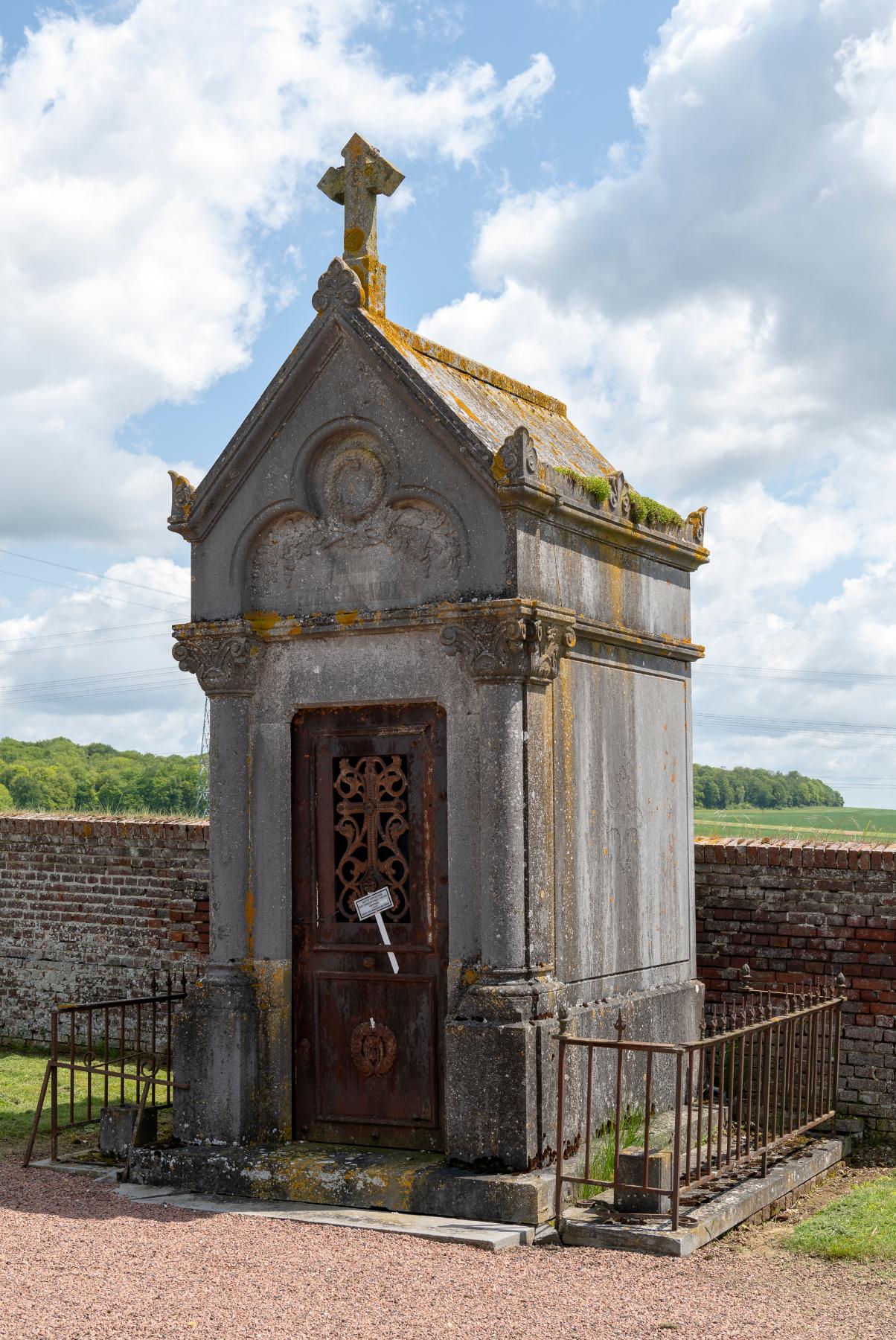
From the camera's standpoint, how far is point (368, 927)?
7.48 meters

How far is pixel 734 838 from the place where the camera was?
32.0ft

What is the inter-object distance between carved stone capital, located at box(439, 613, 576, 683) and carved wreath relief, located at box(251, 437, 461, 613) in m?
0.32

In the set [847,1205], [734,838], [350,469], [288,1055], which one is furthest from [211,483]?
[847,1205]

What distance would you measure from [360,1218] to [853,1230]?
234cm

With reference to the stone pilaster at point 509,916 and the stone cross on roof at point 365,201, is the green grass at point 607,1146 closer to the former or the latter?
the stone pilaster at point 509,916

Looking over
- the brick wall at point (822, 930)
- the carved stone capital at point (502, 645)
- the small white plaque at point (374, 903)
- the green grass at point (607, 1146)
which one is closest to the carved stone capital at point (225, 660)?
the carved stone capital at point (502, 645)

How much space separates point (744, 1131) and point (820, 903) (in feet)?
5.22

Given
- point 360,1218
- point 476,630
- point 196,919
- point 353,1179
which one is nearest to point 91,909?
point 196,919

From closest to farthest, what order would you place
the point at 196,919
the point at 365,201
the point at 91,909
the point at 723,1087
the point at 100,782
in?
the point at 723,1087 → the point at 365,201 → the point at 196,919 → the point at 91,909 → the point at 100,782

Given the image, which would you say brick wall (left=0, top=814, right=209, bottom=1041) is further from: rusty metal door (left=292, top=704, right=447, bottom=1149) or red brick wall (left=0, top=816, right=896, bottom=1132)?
rusty metal door (left=292, top=704, right=447, bottom=1149)

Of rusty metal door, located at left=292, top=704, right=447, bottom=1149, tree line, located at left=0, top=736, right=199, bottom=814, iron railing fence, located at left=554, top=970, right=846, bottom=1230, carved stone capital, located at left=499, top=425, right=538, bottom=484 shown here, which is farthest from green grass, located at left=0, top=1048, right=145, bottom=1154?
Answer: tree line, located at left=0, top=736, right=199, bottom=814

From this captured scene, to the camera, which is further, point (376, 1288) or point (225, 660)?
point (225, 660)

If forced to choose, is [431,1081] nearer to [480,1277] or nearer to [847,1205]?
[480,1277]

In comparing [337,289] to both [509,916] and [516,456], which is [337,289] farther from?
[509,916]
